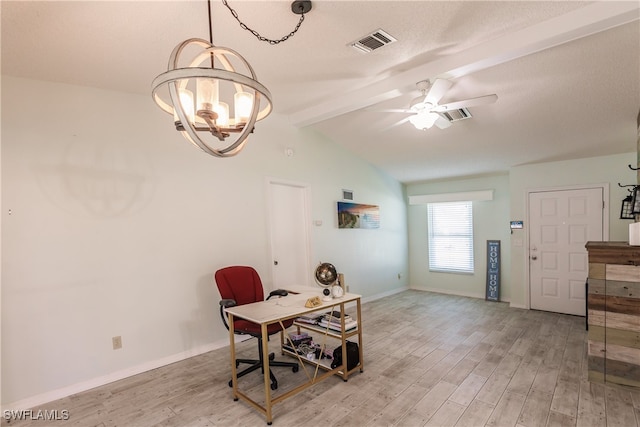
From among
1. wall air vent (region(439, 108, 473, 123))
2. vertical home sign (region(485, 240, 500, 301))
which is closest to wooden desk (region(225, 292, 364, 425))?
wall air vent (region(439, 108, 473, 123))

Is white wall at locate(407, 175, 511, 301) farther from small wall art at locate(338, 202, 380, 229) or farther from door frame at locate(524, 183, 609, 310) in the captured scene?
small wall art at locate(338, 202, 380, 229)

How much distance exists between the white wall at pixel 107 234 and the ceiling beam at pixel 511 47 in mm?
1631

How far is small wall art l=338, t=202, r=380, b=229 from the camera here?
5090mm

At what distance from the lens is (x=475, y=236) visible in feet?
19.2

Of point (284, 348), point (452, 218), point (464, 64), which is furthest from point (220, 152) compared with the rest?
point (452, 218)

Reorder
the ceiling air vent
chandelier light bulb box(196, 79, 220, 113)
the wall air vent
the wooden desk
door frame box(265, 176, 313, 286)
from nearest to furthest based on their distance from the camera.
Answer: chandelier light bulb box(196, 79, 220, 113) → the wooden desk → the ceiling air vent → the wall air vent → door frame box(265, 176, 313, 286)

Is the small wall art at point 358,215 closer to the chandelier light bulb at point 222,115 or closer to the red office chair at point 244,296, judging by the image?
the red office chair at point 244,296

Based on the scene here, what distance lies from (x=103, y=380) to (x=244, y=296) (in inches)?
54.6

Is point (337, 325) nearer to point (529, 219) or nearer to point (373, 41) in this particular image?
point (373, 41)

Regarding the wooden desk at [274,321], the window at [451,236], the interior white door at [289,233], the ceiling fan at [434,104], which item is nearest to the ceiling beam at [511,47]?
the ceiling fan at [434,104]

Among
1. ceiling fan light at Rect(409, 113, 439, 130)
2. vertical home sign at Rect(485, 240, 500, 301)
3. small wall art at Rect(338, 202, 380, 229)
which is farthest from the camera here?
vertical home sign at Rect(485, 240, 500, 301)

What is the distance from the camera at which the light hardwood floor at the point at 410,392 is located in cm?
225

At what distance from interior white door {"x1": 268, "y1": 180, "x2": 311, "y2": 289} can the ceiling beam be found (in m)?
1.52

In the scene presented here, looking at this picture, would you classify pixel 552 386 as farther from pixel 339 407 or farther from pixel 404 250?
pixel 404 250
